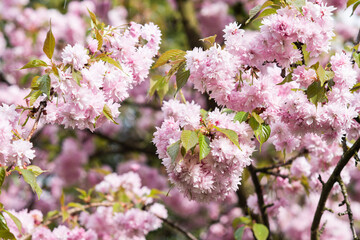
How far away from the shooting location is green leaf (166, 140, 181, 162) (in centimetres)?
123

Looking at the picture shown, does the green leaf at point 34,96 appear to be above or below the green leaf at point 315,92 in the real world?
below

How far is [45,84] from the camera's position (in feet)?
4.19

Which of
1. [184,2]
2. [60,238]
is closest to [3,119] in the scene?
[60,238]

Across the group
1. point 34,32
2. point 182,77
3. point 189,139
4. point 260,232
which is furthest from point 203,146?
point 34,32

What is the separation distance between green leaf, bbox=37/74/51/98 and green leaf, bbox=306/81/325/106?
78 cm

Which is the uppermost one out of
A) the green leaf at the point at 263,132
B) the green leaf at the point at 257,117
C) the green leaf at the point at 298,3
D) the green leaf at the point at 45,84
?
the green leaf at the point at 298,3

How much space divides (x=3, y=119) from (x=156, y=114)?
13.4 feet

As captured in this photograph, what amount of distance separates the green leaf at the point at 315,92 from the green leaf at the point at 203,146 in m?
0.35

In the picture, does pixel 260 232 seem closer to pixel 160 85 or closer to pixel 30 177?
pixel 160 85

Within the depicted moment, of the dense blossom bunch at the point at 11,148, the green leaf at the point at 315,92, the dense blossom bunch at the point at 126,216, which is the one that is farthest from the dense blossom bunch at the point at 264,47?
the dense blossom bunch at the point at 126,216

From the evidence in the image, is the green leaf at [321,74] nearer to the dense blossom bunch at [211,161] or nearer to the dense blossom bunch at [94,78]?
the dense blossom bunch at [211,161]

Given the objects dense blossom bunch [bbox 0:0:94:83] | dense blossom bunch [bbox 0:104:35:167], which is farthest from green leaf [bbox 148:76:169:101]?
dense blossom bunch [bbox 0:0:94:83]

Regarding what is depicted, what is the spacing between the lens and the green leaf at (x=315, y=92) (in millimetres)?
1317

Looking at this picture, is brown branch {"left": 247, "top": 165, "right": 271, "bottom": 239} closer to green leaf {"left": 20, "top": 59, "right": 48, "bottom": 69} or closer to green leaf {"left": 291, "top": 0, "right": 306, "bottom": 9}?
green leaf {"left": 291, "top": 0, "right": 306, "bottom": 9}
